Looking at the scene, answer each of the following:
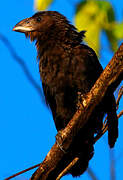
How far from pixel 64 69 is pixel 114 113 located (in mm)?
755

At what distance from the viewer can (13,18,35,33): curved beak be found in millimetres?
4356

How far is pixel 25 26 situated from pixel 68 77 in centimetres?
124

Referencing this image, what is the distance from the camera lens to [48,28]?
4207mm

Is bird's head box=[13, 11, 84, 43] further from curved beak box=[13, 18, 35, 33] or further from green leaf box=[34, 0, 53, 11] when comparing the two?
green leaf box=[34, 0, 53, 11]

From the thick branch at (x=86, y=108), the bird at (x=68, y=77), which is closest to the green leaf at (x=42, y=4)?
the bird at (x=68, y=77)

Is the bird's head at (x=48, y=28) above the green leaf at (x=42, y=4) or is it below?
above

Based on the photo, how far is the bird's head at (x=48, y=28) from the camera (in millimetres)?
3942

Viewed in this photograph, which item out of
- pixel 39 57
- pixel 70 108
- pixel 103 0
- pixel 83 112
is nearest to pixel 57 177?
pixel 83 112

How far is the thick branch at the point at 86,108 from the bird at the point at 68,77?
0.26ft

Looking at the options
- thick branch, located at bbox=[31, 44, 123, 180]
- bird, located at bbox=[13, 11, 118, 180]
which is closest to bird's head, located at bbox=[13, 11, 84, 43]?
bird, located at bbox=[13, 11, 118, 180]

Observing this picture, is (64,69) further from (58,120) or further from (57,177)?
(57,177)

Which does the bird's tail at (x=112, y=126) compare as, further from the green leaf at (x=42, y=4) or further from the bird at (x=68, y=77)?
the green leaf at (x=42, y=4)

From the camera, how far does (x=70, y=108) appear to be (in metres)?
3.80

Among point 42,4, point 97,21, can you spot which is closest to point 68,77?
point 97,21
